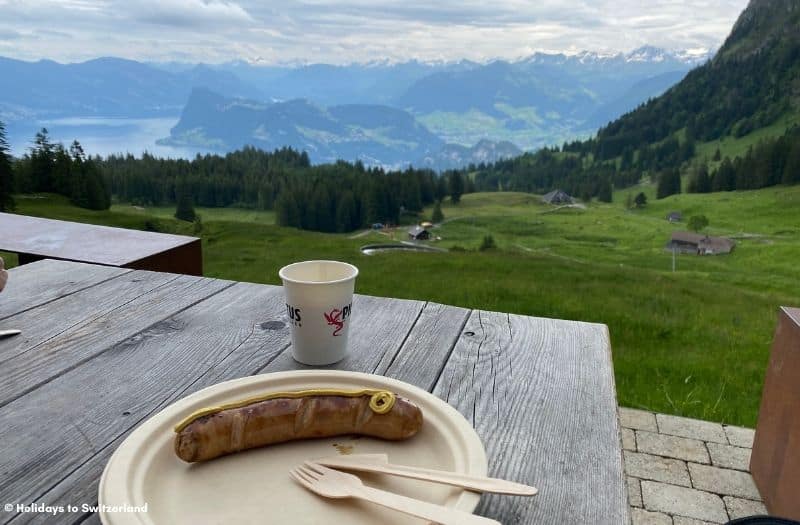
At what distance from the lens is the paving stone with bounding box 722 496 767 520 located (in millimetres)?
3010

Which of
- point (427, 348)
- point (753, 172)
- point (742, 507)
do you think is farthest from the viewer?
point (753, 172)

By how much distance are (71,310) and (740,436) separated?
396cm

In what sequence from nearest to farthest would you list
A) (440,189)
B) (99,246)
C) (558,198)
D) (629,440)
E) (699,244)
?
(99,246), (629,440), (699,244), (440,189), (558,198)

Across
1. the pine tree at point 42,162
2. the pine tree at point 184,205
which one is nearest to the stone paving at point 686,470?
the pine tree at point 42,162

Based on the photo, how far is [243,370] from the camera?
4.22 feet

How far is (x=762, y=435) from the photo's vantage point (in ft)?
10.2

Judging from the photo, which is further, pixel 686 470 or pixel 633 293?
pixel 633 293

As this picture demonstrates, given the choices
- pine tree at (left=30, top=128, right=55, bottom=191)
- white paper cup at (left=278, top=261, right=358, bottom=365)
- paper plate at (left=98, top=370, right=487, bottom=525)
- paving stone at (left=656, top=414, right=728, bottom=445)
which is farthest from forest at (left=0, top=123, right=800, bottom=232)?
paper plate at (left=98, top=370, right=487, bottom=525)

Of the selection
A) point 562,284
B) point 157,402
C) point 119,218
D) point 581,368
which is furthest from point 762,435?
point 119,218

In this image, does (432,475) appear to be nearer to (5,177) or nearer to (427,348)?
(427,348)

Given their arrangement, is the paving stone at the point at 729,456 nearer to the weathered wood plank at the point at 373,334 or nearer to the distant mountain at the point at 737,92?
the weathered wood plank at the point at 373,334

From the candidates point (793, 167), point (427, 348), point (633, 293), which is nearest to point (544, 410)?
point (427, 348)

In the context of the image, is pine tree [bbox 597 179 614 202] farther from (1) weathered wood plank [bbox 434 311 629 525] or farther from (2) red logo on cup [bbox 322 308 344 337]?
(2) red logo on cup [bbox 322 308 344 337]

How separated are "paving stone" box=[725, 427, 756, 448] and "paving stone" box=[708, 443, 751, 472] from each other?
0.07m
